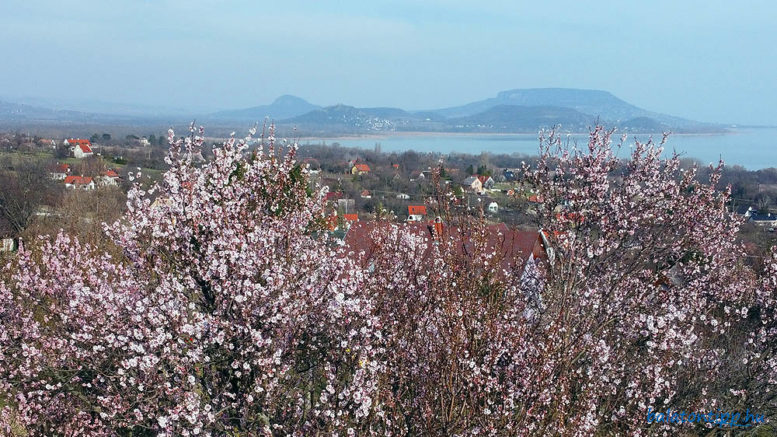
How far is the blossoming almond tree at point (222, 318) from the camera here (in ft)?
16.9

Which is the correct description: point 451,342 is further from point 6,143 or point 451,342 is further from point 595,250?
point 6,143

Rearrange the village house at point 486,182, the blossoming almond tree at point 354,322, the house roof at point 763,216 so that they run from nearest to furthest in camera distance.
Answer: the blossoming almond tree at point 354,322 < the house roof at point 763,216 < the village house at point 486,182

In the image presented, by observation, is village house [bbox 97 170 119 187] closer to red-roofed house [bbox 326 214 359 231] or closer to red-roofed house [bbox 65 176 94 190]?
red-roofed house [bbox 65 176 94 190]

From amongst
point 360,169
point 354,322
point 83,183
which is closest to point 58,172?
point 83,183

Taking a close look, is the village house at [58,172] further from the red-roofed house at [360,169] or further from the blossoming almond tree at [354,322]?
the blossoming almond tree at [354,322]

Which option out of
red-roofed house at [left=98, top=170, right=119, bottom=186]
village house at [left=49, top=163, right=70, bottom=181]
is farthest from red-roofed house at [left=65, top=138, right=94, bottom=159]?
red-roofed house at [left=98, top=170, right=119, bottom=186]

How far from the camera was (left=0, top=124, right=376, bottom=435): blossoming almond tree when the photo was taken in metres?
5.15

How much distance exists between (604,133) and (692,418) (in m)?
4.24

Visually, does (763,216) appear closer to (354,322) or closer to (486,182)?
(486,182)

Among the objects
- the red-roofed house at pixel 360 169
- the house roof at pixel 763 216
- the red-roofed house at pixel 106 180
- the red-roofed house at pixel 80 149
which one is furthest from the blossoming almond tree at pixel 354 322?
the red-roofed house at pixel 80 149

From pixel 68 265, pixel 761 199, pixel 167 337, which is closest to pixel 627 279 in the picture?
pixel 167 337

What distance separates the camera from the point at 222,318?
5441 millimetres

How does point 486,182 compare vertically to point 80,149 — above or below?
below

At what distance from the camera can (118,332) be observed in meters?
5.80
